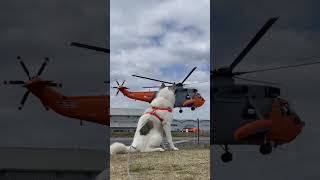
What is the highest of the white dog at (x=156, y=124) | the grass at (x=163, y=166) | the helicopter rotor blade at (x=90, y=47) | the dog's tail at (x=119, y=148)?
the helicopter rotor blade at (x=90, y=47)

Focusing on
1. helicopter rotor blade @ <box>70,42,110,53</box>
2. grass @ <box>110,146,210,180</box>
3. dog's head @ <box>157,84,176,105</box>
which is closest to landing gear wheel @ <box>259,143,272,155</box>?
grass @ <box>110,146,210,180</box>

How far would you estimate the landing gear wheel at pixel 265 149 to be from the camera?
17.2 feet

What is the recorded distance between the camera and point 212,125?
536cm

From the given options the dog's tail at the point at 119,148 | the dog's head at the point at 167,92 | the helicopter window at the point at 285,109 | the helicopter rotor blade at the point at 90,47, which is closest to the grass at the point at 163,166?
the dog's tail at the point at 119,148

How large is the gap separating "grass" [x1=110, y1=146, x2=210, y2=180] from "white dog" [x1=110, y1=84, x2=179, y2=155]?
26cm

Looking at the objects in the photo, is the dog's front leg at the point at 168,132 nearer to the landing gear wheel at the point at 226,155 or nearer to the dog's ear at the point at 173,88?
the dog's ear at the point at 173,88

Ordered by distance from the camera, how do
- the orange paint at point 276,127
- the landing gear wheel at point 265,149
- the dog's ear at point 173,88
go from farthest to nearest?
the dog's ear at point 173,88
the orange paint at point 276,127
the landing gear wheel at point 265,149

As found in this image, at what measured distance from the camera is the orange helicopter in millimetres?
6322

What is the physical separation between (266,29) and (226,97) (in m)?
1.13

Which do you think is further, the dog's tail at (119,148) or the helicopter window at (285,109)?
the dog's tail at (119,148)

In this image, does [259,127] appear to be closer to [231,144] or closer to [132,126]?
[231,144]

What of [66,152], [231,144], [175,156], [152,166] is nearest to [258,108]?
[231,144]

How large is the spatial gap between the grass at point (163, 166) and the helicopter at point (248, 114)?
422mm

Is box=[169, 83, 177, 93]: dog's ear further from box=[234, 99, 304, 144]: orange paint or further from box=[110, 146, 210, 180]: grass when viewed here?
box=[234, 99, 304, 144]: orange paint
